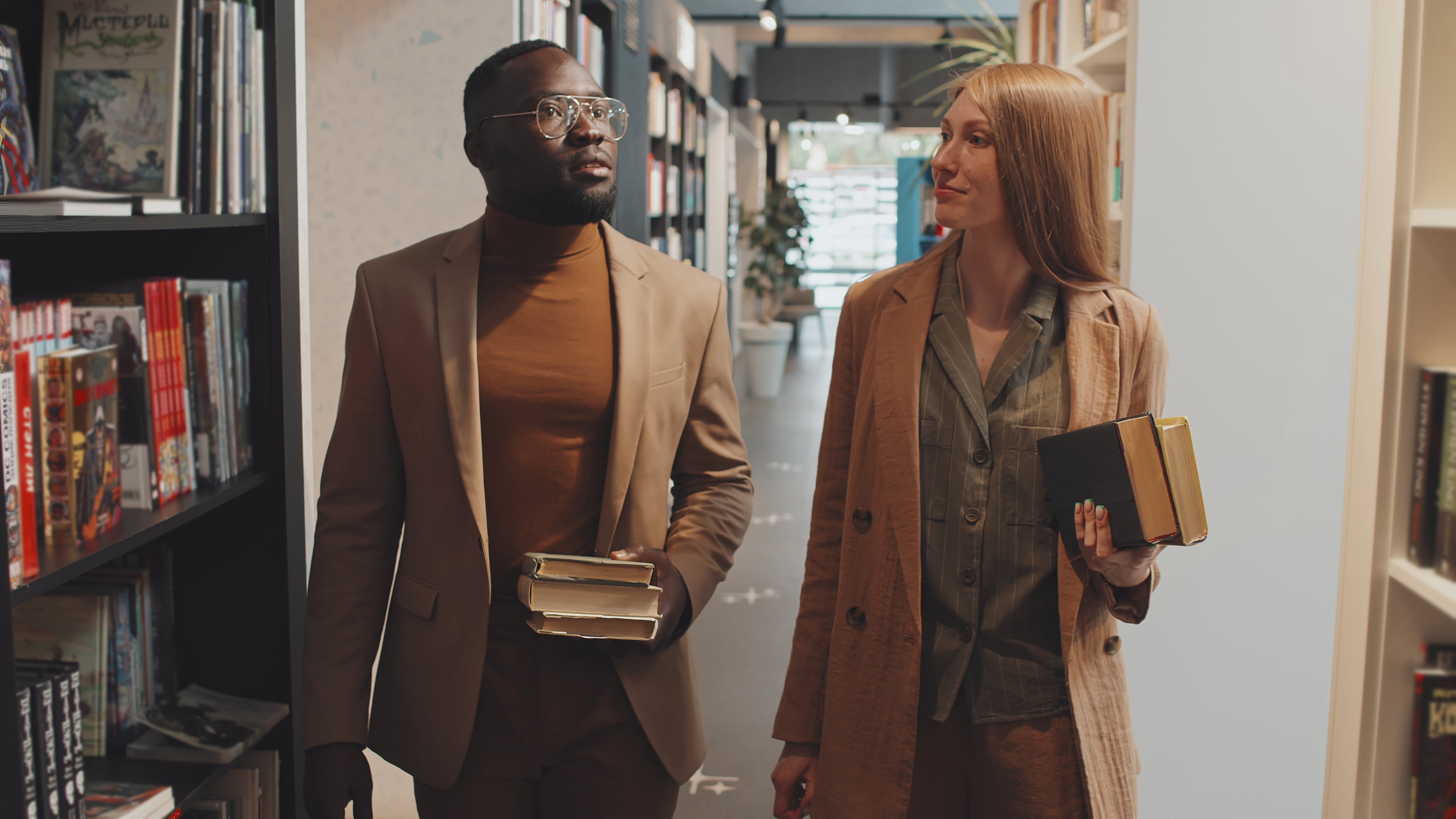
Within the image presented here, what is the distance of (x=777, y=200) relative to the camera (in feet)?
35.3

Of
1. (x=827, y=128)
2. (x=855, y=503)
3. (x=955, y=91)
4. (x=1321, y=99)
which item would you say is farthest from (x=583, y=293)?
(x=827, y=128)

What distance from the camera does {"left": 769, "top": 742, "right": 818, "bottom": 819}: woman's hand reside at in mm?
1529

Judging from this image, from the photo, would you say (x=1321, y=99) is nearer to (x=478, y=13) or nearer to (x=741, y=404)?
(x=478, y=13)

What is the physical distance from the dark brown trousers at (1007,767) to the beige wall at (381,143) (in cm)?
198

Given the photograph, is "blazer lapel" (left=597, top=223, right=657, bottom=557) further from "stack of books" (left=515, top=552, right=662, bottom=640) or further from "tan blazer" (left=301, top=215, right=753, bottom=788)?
"stack of books" (left=515, top=552, right=662, bottom=640)

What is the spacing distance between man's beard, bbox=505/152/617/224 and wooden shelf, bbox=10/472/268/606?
0.69 metres

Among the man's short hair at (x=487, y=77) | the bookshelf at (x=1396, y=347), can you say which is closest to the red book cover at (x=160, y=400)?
the man's short hair at (x=487, y=77)

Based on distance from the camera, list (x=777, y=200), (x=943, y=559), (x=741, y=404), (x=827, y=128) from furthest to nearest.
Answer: (x=827, y=128)
(x=777, y=200)
(x=741, y=404)
(x=943, y=559)

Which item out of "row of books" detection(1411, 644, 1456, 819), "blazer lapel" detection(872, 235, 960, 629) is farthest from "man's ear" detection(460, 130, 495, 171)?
"row of books" detection(1411, 644, 1456, 819)

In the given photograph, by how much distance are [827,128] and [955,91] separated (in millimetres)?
16395

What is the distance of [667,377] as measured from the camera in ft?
5.00

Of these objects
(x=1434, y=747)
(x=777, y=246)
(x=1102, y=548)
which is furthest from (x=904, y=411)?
(x=777, y=246)

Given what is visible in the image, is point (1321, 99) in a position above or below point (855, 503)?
above

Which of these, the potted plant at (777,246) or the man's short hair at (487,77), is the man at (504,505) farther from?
the potted plant at (777,246)
